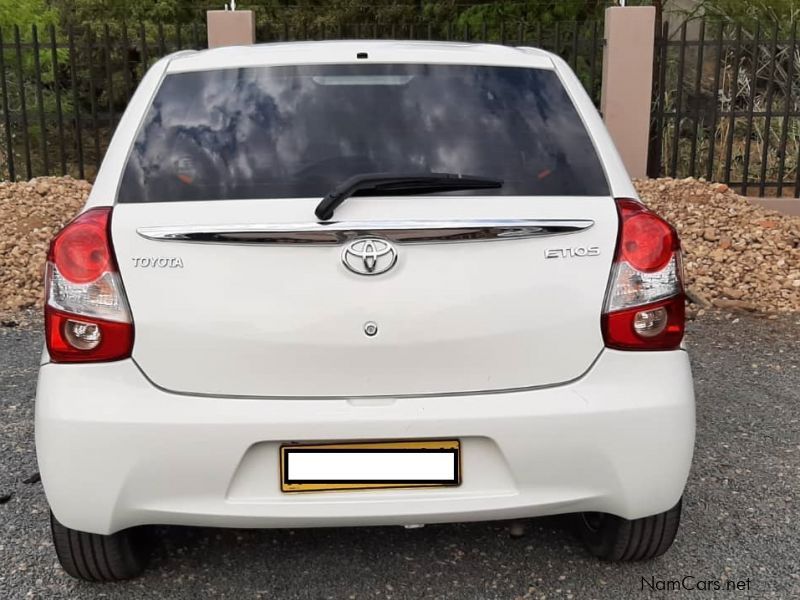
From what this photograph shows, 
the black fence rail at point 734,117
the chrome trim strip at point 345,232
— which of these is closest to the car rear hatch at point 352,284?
the chrome trim strip at point 345,232

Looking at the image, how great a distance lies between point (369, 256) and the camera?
2357 millimetres

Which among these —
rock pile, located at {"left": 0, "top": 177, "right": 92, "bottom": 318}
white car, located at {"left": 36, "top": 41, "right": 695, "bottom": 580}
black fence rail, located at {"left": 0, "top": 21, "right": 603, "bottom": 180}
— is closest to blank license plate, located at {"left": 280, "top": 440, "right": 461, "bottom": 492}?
white car, located at {"left": 36, "top": 41, "right": 695, "bottom": 580}

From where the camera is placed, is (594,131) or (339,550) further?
(339,550)

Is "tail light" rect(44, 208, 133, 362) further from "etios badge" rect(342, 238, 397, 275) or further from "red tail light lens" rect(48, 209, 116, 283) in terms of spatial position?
"etios badge" rect(342, 238, 397, 275)

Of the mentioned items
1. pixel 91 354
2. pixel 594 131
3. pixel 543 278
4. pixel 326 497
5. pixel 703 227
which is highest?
pixel 594 131

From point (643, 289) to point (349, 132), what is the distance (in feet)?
3.07

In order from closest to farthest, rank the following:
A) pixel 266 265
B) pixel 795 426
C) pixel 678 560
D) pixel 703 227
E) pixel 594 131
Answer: pixel 266 265
pixel 594 131
pixel 678 560
pixel 795 426
pixel 703 227

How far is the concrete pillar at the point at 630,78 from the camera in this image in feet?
32.7

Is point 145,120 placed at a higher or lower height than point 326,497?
higher

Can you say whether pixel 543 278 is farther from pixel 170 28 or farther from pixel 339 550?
pixel 170 28

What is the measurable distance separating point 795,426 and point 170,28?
2039cm

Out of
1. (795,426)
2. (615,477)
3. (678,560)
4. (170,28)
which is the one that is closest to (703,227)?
(795,426)

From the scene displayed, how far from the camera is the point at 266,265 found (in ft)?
7.77

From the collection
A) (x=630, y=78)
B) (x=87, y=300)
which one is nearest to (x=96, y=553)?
(x=87, y=300)
